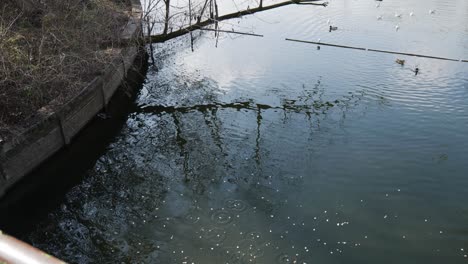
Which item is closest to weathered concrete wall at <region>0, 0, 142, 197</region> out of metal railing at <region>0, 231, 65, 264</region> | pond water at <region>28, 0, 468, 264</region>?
pond water at <region>28, 0, 468, 264</region>

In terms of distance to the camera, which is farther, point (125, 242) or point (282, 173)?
point (282, 173)

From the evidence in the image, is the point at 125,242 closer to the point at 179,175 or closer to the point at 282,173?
the point at 179,175

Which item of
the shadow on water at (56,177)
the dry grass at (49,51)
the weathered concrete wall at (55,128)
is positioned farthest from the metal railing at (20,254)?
the dry grass at (49,51)

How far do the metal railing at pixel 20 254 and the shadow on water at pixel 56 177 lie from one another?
5.92 m

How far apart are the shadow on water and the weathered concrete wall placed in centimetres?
19

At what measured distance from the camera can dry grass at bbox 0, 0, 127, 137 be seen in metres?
7.12

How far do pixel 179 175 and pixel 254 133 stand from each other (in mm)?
2381

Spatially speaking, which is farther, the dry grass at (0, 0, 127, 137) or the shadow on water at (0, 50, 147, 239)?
the dry grass at (0, 0, 127, 137)

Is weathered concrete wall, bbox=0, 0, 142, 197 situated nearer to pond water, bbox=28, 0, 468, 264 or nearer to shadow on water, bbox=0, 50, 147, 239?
shadow on water, bbox=0, 50, 147, 239

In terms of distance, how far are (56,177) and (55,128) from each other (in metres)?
0.96

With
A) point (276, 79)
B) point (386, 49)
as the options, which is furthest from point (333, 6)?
point (276, 79)

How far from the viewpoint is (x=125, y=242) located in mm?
6250

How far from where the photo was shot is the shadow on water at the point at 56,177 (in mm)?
6850

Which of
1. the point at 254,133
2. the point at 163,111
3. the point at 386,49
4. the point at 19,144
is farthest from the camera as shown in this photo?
the point at 386,49
